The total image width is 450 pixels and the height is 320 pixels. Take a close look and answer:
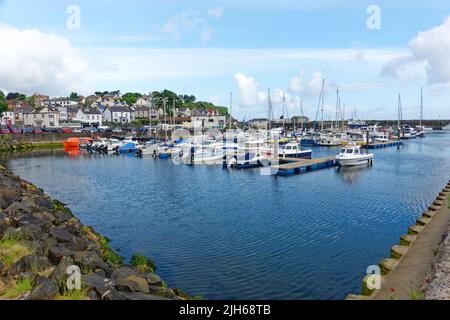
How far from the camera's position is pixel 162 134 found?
378ft

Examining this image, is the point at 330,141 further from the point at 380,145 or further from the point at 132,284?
the point at 132,284

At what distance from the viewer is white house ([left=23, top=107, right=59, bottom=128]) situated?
132 meters

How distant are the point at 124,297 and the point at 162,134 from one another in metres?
106

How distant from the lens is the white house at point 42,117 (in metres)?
132

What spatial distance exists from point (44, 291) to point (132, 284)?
2.60 metres

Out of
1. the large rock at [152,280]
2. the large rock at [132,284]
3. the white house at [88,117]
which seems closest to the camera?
the large rock at [132,284]

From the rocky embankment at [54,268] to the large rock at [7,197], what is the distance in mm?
570

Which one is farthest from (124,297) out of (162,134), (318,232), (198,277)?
(162,134)

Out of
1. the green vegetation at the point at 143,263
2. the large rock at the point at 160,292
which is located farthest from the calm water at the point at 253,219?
the large rock at the point at 160,292

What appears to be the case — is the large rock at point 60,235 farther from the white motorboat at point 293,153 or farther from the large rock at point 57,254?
the white motorboat at point 293,153

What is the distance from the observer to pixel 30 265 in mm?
12758
